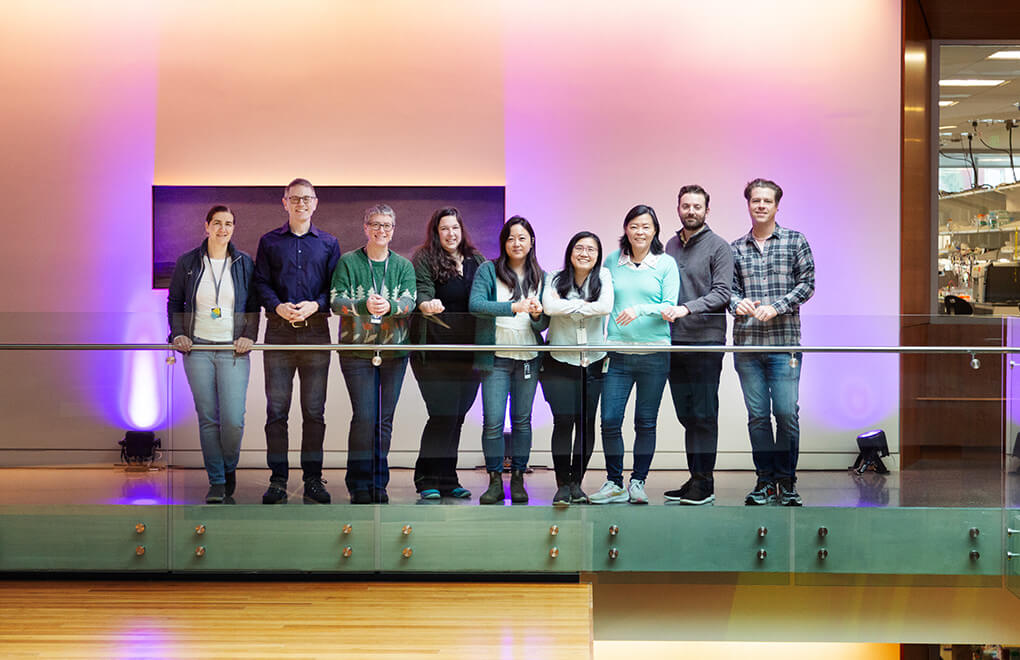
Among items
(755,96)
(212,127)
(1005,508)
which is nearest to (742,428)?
(1005,508)

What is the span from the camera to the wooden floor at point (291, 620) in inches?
156

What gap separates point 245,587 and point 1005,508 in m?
3.75

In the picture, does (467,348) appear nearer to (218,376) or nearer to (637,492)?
(637,492)

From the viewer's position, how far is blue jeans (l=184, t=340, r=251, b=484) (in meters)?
4.65

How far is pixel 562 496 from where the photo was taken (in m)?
4.71

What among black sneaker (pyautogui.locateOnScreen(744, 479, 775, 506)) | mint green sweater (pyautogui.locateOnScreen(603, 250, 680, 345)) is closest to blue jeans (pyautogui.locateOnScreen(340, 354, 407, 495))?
mint green sweater (pyautogui.locateOnScreen(603, 250, 680, 345))

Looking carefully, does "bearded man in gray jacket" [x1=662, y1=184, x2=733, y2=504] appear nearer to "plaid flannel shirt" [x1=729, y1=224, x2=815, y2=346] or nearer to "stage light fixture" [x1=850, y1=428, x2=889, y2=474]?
"plaid flannel shirt" [x1=729, y1=224, x2=815, y2=346]

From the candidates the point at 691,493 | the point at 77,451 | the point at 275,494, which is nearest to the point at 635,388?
the point at 691,493

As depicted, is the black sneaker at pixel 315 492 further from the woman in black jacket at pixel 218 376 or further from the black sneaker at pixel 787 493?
the black sneaker at pixel 787 493

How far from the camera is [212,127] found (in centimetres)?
693

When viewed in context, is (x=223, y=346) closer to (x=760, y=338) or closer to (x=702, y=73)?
A: (x=760, y=338)

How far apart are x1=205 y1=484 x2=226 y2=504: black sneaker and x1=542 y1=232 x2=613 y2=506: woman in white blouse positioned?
63.4 inches

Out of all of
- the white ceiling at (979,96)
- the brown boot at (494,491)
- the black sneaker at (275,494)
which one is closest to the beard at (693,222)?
the brown boot at (494,491)

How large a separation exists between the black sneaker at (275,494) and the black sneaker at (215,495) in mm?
199
